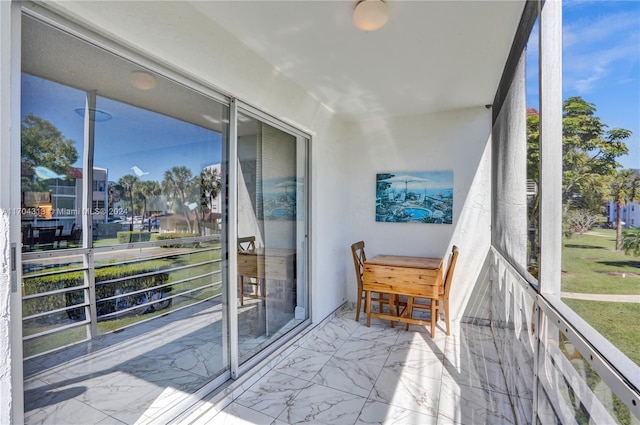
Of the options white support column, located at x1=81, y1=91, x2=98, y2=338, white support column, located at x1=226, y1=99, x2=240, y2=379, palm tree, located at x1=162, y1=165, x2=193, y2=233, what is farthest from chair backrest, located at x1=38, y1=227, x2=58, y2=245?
white support column, located at x1=226, y1=99, x2=240, y2=379

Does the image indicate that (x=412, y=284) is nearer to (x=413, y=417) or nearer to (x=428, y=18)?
(x=413, y=417)

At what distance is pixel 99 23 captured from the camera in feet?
4.35

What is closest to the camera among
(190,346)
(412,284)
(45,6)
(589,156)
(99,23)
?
(589,156)

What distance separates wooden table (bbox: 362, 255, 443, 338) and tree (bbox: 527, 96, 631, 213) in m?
1.93

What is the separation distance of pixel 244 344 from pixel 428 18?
257 centimetres

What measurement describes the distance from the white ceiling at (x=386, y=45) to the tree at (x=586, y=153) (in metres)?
0.97

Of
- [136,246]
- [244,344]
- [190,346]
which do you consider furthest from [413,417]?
[136,246]

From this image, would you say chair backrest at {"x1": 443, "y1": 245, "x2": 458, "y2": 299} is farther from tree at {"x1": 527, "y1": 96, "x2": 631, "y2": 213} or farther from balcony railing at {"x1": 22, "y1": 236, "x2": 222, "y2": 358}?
balcony railing at {"x1": 22, "y1": 236, "x2": 222, "y2": 358}

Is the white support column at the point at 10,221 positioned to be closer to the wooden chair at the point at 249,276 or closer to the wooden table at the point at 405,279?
the wooden chair at the point at 249,276

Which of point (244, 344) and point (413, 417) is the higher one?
point (244, 344)

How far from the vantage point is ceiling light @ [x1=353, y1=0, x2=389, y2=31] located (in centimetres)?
168

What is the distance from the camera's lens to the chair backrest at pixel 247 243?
2.30 metres

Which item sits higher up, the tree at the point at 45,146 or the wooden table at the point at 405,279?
the tree at the point at 45,146

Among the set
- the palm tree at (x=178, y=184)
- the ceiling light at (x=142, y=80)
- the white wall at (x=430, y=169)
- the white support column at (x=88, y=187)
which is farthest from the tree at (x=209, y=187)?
the white wall at (x=430, y=169)
